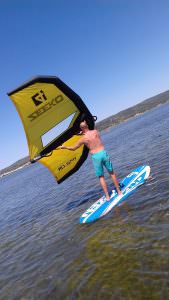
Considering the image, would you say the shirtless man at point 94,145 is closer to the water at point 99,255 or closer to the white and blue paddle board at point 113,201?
the white and blue paddle board at point 113,201

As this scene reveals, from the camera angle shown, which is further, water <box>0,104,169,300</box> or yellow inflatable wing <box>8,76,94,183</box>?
yellow inflatable wing <box>8,76,94,183</box>

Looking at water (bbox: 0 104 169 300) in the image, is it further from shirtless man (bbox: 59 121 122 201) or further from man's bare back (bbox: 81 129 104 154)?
man's bare back (bbox: 81 129 104 154)

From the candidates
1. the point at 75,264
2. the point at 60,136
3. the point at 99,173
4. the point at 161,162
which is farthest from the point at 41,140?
the point at 161,162

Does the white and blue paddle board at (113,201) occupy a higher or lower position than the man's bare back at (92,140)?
lower

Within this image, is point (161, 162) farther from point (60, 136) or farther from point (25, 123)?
point (25, 123)

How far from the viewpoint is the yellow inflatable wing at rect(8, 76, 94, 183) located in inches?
469

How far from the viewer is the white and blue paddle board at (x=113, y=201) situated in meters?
12.1

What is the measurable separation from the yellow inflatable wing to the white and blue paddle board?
9.83 ft

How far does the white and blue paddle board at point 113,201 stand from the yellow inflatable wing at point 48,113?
3.00 metres

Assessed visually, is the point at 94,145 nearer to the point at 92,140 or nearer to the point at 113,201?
the point at 92,140

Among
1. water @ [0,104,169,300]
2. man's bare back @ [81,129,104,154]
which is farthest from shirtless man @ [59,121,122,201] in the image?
water @ [0,104,169,300]

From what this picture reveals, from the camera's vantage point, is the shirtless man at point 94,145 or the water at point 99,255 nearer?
the water at point 99,255

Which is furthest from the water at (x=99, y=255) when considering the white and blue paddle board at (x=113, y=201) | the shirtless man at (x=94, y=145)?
the shirtless man at (x=94, y=145)

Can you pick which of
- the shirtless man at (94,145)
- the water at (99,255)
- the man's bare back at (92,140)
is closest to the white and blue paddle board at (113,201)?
the water at (99,255)
